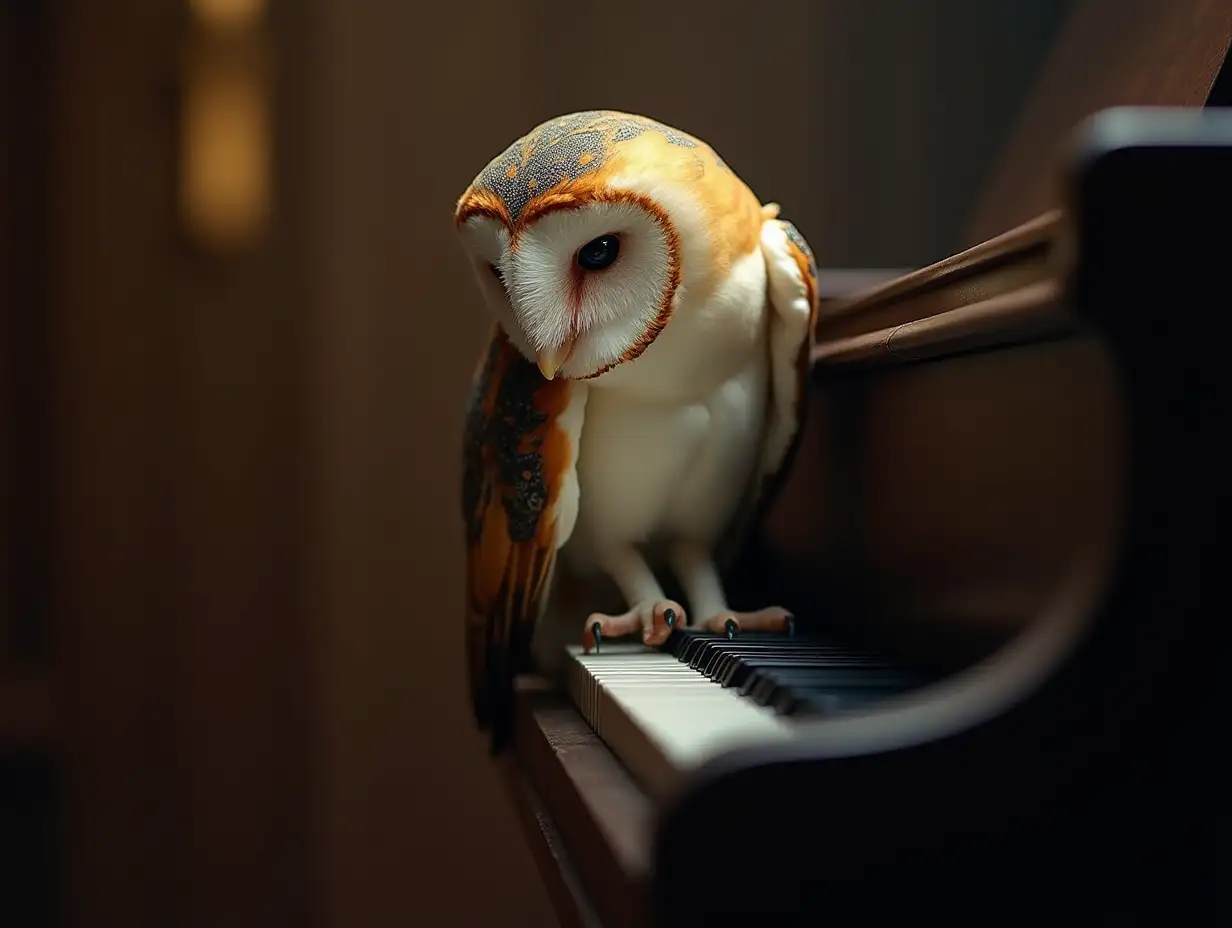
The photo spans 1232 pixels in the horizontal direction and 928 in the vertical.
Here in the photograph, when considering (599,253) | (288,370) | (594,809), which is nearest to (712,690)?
(594,809)

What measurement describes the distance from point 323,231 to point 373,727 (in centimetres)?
65

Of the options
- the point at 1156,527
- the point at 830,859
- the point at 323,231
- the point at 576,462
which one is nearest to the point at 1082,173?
the point at 1156,527

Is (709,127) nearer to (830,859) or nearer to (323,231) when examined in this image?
(323,231)

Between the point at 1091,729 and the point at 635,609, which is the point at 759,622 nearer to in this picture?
the point at 635,609

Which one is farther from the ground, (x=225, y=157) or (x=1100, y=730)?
(x=225, y=157)

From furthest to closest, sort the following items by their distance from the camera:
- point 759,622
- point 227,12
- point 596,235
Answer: point 227,12 < point 759,622 < point 596,235

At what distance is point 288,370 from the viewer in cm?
181

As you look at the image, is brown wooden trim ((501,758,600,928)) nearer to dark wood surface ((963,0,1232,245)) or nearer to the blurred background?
dark wood surface ((963,0,1232,245))

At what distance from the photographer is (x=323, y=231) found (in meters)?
1.80

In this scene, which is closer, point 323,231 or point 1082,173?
point 1082,173

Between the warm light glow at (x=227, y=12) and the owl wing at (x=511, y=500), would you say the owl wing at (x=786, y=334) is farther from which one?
the warm light glow at (x=227, y=12)

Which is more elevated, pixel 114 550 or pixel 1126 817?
pixel 1126 817

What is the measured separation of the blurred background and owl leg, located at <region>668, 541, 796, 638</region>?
821mm

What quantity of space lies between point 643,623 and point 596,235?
28 cm
